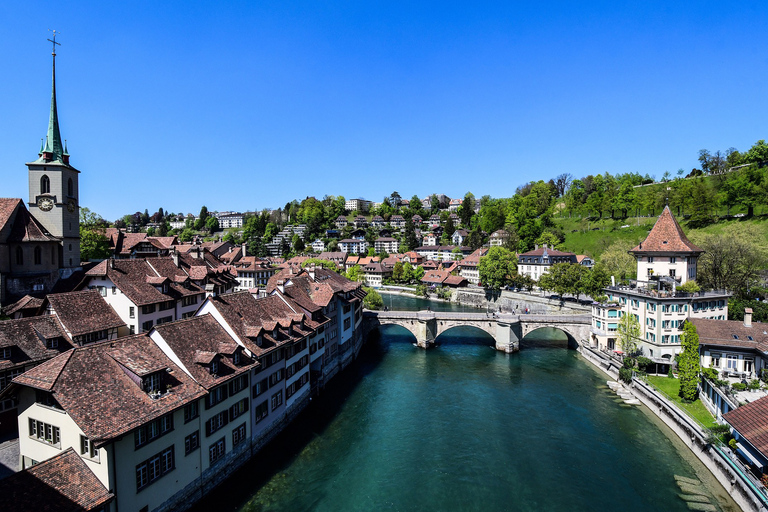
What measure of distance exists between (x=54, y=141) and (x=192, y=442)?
3795cm

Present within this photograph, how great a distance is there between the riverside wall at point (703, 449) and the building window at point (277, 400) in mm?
32086

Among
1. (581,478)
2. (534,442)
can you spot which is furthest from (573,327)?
(581,478)

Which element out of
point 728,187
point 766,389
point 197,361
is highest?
point 728,187

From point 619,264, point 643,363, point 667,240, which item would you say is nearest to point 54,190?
point 643,363

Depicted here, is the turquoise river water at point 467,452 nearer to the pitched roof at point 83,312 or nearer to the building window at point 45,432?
the building window at point 45,432

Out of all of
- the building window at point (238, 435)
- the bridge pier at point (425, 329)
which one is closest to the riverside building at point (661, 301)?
the bridge pier at point (425, 329)

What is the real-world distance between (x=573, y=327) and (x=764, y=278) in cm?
3279

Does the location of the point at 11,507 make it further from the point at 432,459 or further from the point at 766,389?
the point at 766,389

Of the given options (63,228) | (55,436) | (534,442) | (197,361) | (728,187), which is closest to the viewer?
(55,436)

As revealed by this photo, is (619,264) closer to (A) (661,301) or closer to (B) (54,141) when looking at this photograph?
(A) (661,301)

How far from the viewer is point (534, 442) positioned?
114 ft

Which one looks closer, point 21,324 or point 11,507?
point 11,507

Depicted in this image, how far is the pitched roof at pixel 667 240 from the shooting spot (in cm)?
5466

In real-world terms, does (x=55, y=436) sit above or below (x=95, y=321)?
below
